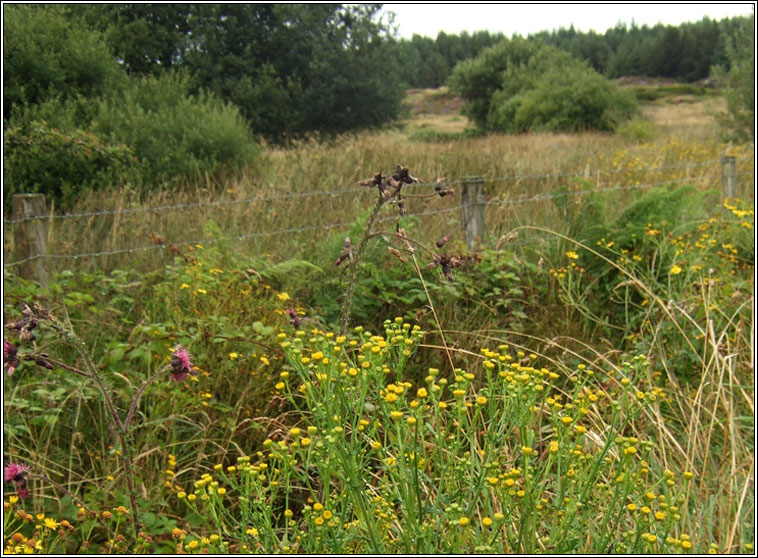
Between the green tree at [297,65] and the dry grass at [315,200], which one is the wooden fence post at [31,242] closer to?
the dry grass at [315,200]

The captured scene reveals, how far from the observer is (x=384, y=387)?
1.70m

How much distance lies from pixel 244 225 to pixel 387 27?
18.2 m

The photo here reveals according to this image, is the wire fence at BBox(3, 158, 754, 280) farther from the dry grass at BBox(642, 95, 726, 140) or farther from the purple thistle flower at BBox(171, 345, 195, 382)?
the dry grass at BBox(642, 95, 726, 140)

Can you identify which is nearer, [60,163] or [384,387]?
[384,387]

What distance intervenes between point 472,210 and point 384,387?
3.61m

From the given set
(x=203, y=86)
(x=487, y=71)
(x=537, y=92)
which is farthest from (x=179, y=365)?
(x=487, y=71)

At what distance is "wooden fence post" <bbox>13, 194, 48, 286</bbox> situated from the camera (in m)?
4.43

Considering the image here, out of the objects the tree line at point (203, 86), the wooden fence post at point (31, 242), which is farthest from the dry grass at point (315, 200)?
the tree line at point (203, 86)

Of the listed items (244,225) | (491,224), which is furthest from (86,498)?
(491,224)

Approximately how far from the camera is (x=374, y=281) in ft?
12.3

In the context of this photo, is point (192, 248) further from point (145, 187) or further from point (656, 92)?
point (656, 92)

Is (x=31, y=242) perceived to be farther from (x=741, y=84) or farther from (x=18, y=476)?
(x=741, y=84)

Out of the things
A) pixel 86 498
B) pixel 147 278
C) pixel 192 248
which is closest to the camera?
pixel 86 498

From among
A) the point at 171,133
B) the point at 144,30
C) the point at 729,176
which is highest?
the point at 144,30
